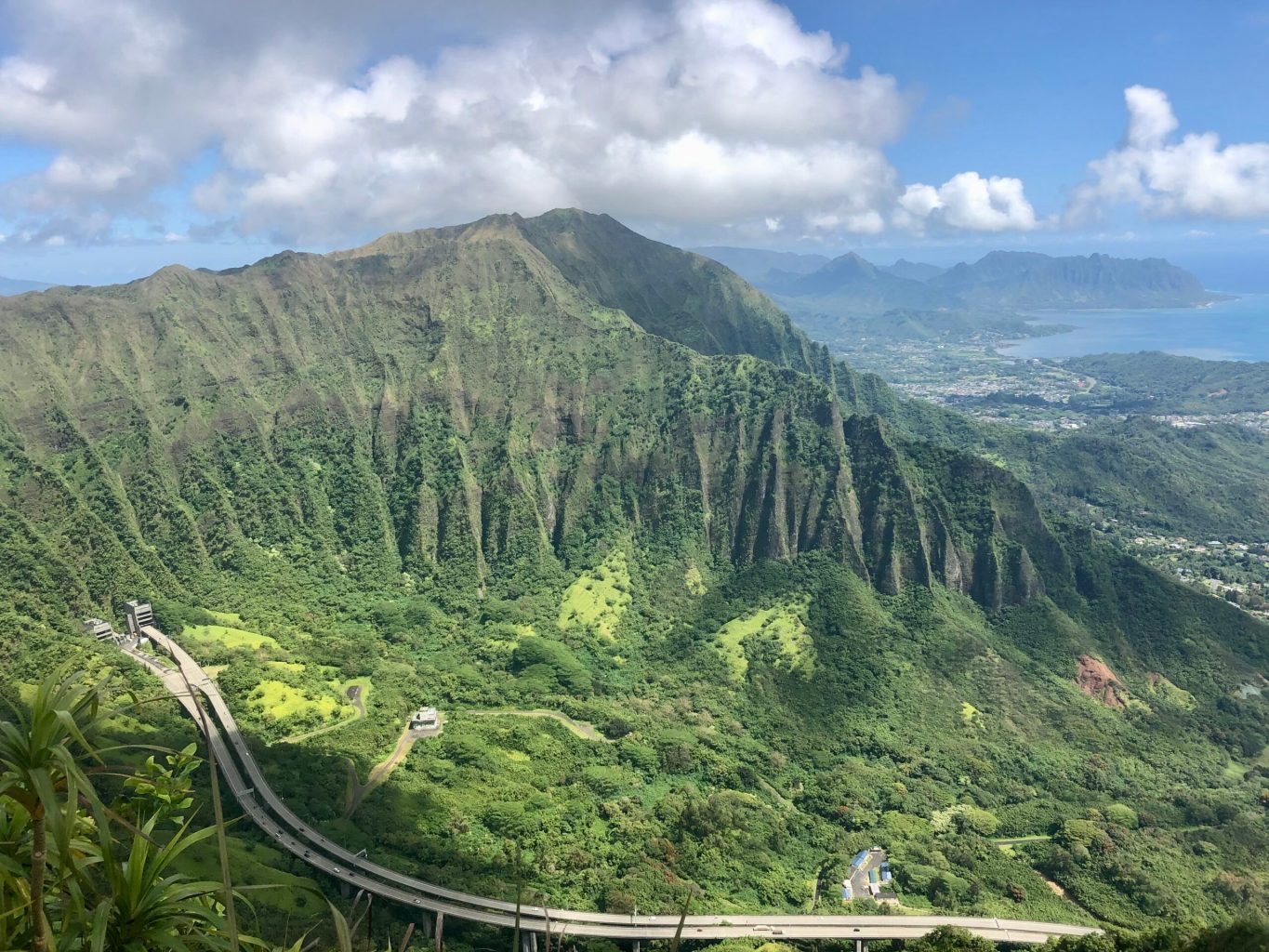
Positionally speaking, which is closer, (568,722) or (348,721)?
(348,721)

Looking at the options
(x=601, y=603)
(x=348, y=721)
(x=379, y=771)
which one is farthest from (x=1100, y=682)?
(x=348, y=721)

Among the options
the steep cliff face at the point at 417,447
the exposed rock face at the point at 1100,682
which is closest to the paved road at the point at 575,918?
the exposed rock face at the point at 1100,682

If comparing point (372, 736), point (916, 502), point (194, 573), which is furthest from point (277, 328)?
point (916, 502)

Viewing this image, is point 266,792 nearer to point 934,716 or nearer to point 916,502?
point 934,716

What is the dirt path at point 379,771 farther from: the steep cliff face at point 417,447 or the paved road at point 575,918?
the steep cliff face at point 417,447

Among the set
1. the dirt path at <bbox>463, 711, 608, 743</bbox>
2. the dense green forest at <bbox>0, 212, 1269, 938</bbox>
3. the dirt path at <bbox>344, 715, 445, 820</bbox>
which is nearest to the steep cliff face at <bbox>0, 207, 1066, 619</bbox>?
the dense green forest at <bbox>0, 212, 1269, 938</bbox>

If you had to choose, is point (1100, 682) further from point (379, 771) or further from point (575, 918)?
point (379, 771)
